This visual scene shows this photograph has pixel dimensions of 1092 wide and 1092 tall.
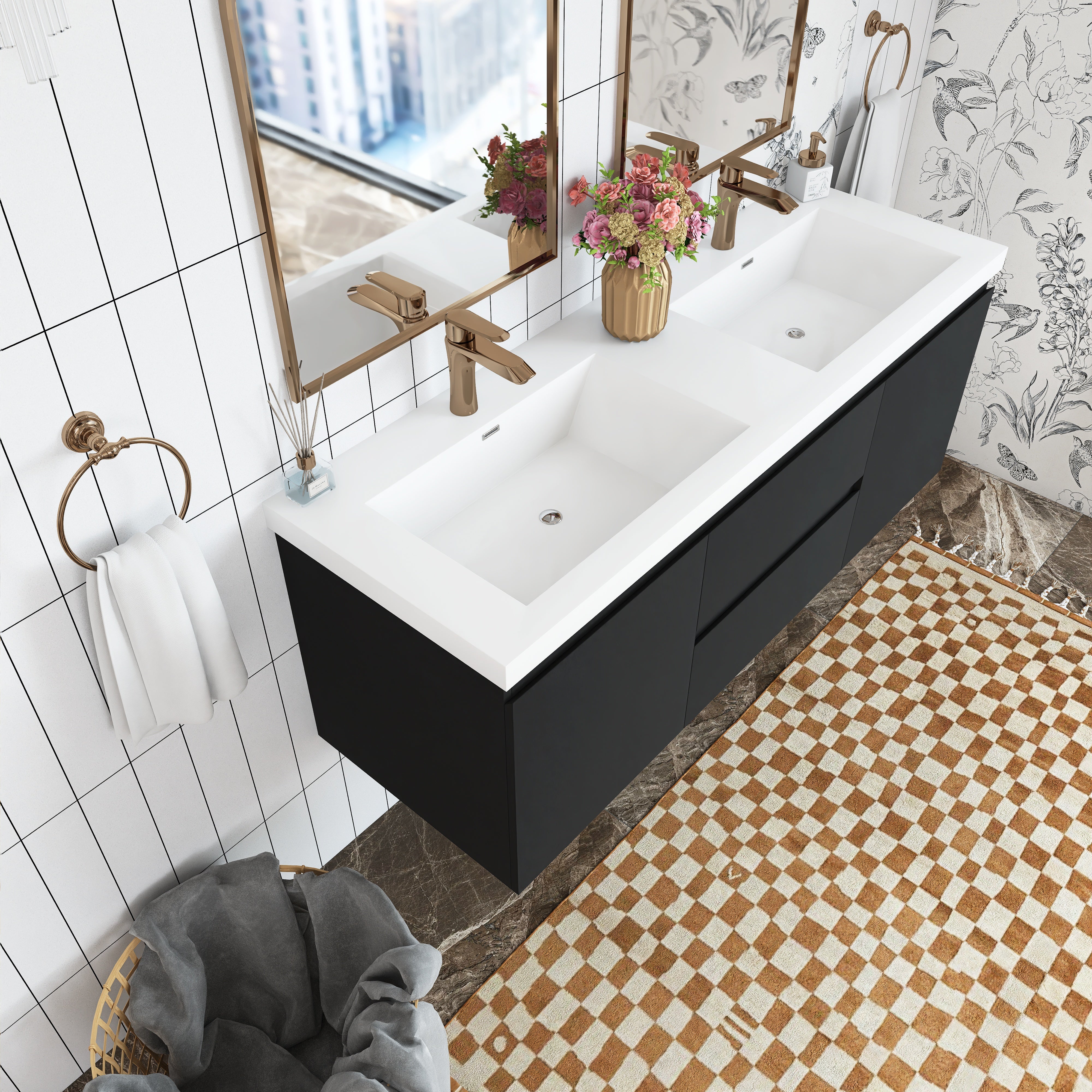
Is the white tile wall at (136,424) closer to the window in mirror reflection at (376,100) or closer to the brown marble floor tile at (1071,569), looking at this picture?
the window in mirror reflection at (376,100)

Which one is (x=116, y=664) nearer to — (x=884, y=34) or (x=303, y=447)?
(x=303, y=447)

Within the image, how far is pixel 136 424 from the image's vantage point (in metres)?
1.38

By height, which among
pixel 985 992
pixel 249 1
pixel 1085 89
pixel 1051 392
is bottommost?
pixel 985 992

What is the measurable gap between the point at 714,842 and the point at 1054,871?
0.73 metres

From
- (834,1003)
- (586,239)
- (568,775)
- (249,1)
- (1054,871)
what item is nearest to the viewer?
(249,1)

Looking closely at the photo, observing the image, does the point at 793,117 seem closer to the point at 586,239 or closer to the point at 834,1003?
the point at 586,239

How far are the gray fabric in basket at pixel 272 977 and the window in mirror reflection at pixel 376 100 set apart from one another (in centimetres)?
105

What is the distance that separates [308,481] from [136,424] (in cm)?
28

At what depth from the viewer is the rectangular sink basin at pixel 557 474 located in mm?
1730

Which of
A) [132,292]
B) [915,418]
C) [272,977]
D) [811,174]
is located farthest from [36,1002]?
[811,174]

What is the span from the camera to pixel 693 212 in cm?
184

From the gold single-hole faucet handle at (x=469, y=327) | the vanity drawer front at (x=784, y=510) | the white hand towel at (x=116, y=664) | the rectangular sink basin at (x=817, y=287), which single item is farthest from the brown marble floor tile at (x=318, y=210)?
the rectangular sink basin at (x=817, y=287)

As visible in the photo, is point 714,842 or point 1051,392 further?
point 1051,392

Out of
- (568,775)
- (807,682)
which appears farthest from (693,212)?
(807,682)
